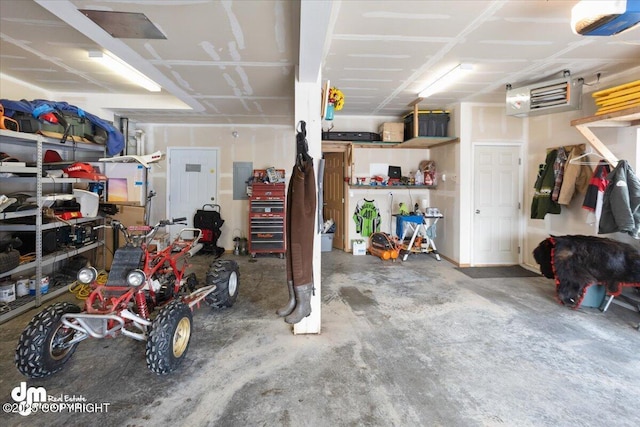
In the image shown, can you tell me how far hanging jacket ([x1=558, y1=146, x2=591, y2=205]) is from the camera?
3941mm

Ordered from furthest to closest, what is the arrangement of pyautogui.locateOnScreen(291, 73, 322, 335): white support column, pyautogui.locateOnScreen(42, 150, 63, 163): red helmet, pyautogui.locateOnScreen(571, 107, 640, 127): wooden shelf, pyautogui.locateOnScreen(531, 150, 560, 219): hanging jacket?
pyautogui.locateOnScreen(531, 150, 560, 219): hanging jacket < pyautogui.locateOnScreen(42, 150, 63, 163): red helmet < pyautogui.locateOnScreen(571, 107, 640, 127): wooden shelf < pyautogui.locateOnScreen(291, 73, 322, 335): white support column

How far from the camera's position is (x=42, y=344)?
1997 millimetres

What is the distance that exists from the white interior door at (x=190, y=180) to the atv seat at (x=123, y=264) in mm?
3775

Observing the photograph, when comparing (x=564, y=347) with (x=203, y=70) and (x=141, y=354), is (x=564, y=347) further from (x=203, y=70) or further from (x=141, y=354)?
(x=203, y=70)

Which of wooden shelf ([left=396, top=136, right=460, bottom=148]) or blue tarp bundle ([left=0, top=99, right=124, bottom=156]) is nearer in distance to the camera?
blue tarp bundle ([left=0, top=99, right=124, bottom=156])

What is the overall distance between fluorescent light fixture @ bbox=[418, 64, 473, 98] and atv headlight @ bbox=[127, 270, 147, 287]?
11.6 ft

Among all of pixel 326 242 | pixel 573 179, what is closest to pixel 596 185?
pixel 573 179

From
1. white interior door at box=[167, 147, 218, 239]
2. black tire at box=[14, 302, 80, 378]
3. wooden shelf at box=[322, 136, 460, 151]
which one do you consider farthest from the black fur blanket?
white interior door at box=[167, 147, 218, 239]

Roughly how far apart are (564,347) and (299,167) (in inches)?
101

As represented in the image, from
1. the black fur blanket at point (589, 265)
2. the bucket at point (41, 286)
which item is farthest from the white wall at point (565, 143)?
the bucket at point (41, 286)

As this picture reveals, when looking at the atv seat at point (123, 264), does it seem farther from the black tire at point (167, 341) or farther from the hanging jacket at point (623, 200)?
the hanging jacket at point (623, 200)

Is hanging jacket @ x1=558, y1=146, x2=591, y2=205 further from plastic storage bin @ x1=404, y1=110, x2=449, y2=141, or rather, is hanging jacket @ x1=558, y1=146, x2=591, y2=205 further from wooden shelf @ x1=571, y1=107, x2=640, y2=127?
plastic storage bin @ x1=404, y1=110, x2=449, y2=141

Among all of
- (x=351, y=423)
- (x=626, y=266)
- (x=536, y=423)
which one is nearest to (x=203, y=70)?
(x=351, y=423)

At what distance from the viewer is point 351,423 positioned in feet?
5.71
